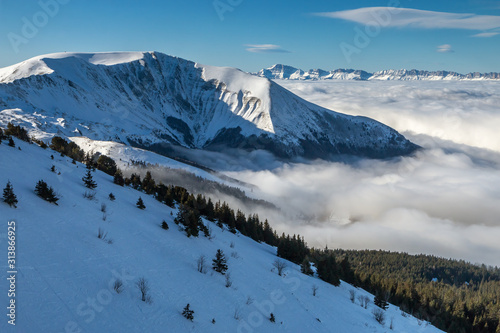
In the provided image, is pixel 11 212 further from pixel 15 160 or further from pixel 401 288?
pixel 401 288

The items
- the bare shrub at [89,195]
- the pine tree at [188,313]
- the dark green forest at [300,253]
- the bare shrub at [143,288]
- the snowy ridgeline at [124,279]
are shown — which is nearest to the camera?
the snowy ridgeline at [124,279]

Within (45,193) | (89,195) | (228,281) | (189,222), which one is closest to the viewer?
(45,193)

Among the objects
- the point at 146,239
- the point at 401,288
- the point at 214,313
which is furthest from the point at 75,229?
the point at 401,288

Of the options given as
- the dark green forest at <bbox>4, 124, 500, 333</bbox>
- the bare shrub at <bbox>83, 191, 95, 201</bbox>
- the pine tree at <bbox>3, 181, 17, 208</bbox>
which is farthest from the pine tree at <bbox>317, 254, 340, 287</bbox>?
the pine tree at <bbox>3, 181, 17, 208</bbox>

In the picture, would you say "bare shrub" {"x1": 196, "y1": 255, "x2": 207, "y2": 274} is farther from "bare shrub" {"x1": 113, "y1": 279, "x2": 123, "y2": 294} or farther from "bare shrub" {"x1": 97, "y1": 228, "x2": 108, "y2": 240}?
"bare shrub" {"x1": 113, "y1": 279, "x2": 123, "y2": 294}

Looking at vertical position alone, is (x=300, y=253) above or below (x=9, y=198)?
below

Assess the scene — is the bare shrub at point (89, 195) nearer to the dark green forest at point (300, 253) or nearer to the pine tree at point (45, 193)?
the pine tree at point (45, 193)

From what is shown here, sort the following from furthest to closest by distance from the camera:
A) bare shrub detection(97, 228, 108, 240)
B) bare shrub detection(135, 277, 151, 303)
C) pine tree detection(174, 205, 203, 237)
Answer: pine tree detection(174, 205, 203, 237) < bare shrub detection(97, 228, 108, 240) < bare shrub detection(135, 277, 151, 303)

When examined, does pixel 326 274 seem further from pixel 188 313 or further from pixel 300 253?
pixel 188 313

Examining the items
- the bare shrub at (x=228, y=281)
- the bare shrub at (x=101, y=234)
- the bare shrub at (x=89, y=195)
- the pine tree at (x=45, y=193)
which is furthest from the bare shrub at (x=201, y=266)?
the bare shrub at (x=89, y=195)

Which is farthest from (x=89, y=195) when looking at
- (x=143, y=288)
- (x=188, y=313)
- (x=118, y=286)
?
(x=188, y=313)
